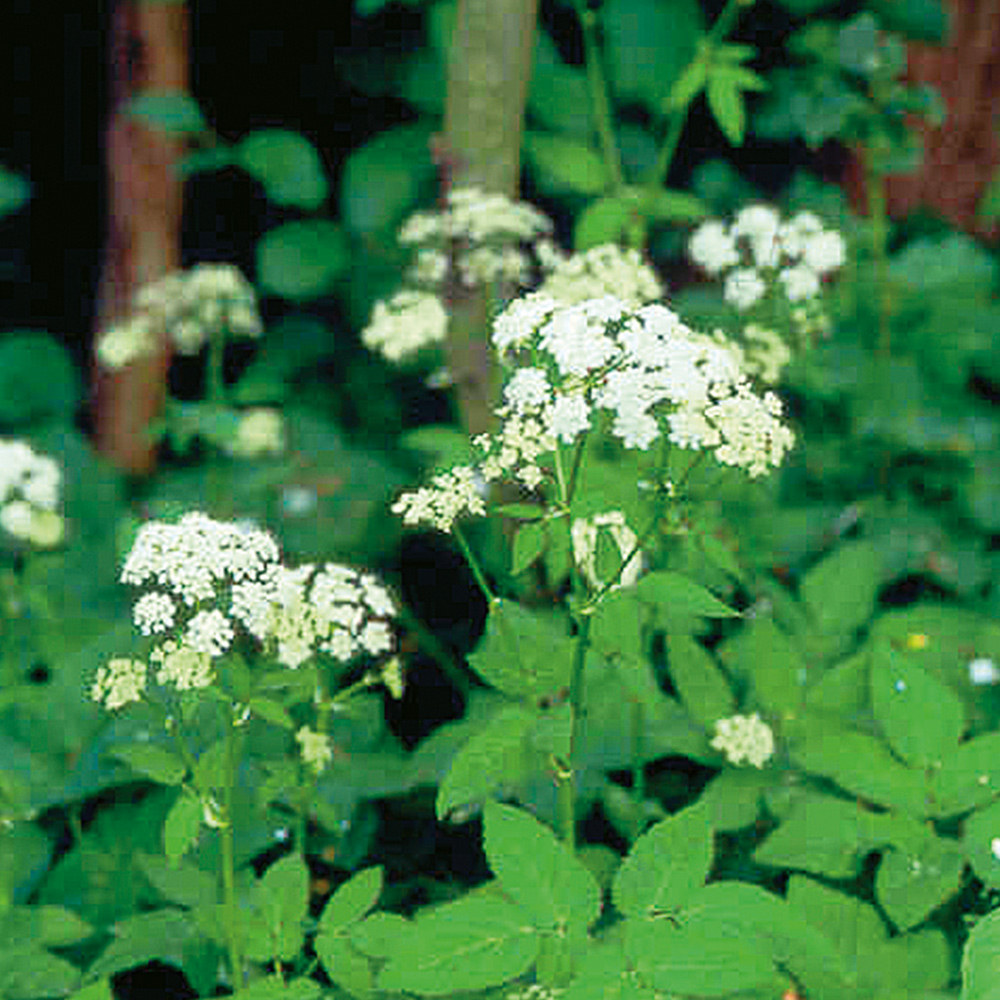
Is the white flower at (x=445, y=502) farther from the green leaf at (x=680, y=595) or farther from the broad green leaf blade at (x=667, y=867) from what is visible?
the broad green leaf blade at (x=667, y=867)

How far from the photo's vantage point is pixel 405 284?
388 cm

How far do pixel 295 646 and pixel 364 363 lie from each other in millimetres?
2387

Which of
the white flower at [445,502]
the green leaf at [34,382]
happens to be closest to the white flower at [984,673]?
the white flower at [445,502]

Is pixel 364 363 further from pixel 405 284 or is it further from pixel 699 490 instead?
pixel 699 490

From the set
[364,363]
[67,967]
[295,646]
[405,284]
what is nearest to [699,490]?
[295,646]

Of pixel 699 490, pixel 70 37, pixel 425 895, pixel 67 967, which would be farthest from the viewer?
pixel 70 37

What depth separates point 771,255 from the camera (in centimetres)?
253

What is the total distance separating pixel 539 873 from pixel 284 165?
2.49 m

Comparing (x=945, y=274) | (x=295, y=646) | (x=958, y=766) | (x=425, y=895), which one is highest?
(x=945, y=274)

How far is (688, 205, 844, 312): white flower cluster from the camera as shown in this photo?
2469mm

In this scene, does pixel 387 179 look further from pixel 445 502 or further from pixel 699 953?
pixel 699 953

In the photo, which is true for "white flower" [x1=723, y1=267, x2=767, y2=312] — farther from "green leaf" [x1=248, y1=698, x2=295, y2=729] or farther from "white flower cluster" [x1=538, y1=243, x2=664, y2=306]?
"green leaf" [x1=248, y1=698, x2=295, y2=729]

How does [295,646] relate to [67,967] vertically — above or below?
above

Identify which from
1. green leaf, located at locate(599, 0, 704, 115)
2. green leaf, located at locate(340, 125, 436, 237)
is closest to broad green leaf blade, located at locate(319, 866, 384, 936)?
green leaf, located at locate(340, 125, 436, 237)
